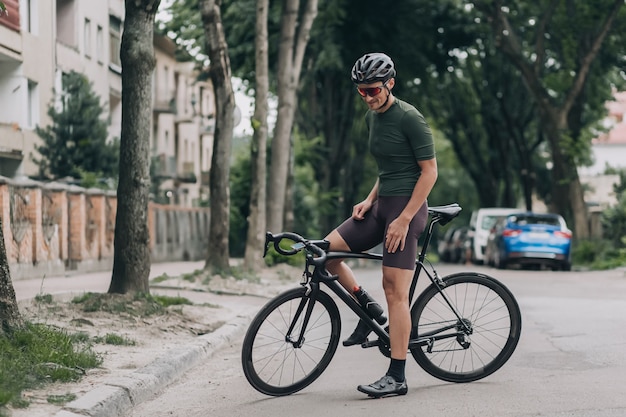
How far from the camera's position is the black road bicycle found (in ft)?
24.6

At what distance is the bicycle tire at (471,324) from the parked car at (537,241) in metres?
20.9

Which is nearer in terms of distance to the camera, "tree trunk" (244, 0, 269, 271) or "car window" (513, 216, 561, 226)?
"tree trunk" (244, 0, 269, 271)

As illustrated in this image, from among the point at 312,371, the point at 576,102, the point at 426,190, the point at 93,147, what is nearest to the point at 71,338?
the point at 312,371

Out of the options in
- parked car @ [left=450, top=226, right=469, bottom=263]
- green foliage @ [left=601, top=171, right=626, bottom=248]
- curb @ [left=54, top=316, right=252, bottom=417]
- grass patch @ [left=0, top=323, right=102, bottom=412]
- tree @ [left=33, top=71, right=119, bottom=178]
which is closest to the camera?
curb @ [left=54, top=316, right=252, bottom=417]

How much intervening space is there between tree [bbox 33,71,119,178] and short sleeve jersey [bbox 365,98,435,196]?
24526 mm

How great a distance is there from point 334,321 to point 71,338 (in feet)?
7.95

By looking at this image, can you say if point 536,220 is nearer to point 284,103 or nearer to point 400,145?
point 284,103

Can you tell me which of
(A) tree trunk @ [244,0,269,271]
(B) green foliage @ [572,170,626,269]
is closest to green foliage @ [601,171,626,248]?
(B) green foliage @ [572,170,626,269]

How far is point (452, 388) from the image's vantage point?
7828 millimetres

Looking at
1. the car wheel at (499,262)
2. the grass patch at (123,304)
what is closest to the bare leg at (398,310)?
the grass patch at (123,304)

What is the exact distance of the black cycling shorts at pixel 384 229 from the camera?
7.51m

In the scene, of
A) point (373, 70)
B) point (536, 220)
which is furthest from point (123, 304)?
point (536, 220)

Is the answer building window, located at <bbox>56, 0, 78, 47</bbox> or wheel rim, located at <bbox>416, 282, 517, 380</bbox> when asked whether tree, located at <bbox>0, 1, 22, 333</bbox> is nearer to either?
wheel rim, located at <bbox>416, 282, 517, 380</bbox>

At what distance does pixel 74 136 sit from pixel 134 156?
64.7 feet
